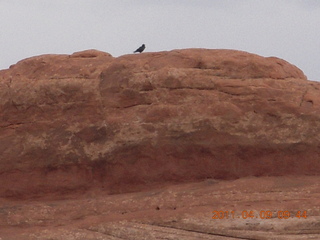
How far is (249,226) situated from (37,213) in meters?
4.99

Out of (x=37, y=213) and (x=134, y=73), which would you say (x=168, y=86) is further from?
(x=37, y=213)

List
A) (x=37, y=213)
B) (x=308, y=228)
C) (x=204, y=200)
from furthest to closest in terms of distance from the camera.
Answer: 1. (x=37, y=213)
2. (x=204, y=200)
3. (x=308, y=228)

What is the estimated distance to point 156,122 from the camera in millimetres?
17594

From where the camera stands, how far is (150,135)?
17.6 metres

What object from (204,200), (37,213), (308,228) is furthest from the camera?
(37,213)

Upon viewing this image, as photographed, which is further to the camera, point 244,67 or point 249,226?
point 244,67

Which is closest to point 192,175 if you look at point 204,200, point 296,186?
point 204,200

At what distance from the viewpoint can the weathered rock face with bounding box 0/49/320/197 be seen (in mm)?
17328

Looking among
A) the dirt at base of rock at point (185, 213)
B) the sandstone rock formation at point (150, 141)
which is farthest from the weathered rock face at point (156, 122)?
the dirt at base of rock at point (185, 213)
